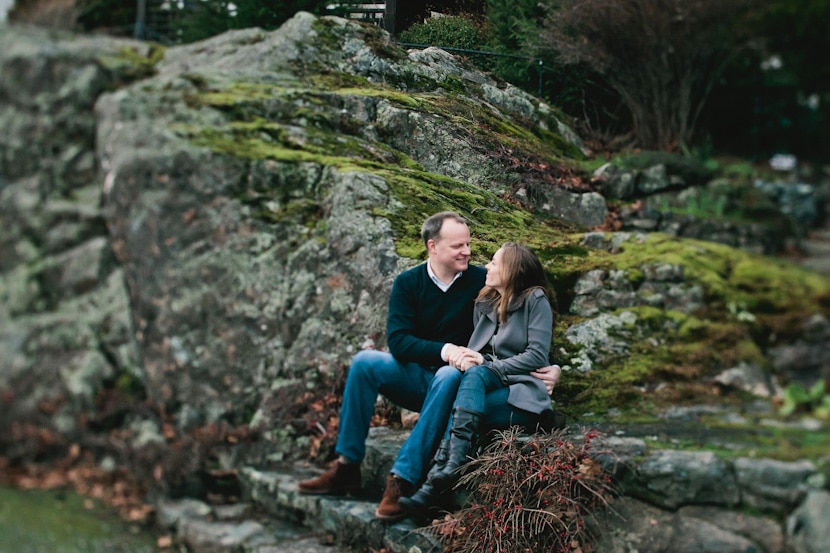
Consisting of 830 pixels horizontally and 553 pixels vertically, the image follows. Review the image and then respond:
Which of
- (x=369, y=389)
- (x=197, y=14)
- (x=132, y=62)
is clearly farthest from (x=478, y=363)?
(x=132, y=62)

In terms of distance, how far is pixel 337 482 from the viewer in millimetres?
4480

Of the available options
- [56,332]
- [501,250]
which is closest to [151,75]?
[56,332]

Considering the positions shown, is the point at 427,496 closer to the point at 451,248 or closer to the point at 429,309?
the point at 429,309

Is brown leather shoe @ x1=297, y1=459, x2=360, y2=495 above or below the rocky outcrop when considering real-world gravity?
below

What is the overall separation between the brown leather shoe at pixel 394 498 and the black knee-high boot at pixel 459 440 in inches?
9.3

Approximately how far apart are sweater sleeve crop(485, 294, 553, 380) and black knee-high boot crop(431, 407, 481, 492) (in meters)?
0.28

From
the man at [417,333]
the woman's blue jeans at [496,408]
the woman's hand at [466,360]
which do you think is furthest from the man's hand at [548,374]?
the man at [417,333]

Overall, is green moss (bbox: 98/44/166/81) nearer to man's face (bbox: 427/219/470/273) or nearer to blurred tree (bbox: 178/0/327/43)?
blurred tree (bbox: 178/0/327/43)

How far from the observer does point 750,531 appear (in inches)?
126

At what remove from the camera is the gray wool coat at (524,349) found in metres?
4.06

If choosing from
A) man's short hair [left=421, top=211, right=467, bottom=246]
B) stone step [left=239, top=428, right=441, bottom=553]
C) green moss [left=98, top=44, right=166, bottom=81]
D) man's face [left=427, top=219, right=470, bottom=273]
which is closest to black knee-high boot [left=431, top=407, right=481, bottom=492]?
stone step [left=239, top=428, right=441, bottom=553]

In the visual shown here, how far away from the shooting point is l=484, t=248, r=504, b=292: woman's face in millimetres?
4258

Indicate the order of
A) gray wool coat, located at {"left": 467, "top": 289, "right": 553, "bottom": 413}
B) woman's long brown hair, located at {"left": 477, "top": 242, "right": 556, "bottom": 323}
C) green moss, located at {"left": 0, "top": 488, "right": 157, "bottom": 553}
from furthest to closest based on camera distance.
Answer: green moss, located at {"left": 0, "top": 488, "right": 157, "bottom": 553} < woman's long brown hair, located at {"left": 477, "top": 242, "right": 556, "bottom": 323} < gray wool coat, located at {"left": 467, "top": 289, "right": 553, "bottom": 413}

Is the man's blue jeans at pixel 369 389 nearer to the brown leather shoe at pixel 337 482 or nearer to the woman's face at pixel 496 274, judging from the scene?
the brown leather shoe at pixel 337 482
